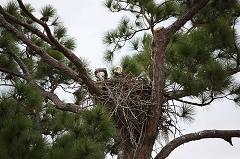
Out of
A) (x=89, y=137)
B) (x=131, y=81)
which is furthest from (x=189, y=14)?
(x=89, y=137)

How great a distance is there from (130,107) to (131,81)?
359mm

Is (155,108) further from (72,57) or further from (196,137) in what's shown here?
(72,57)

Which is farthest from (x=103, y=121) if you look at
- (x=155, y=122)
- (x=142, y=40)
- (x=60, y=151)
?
(x=142, y=40)

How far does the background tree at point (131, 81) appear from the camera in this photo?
3113 mm

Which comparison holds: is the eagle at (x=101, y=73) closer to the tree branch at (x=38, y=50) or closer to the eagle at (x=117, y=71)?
the eagle at (x=117, y=71)

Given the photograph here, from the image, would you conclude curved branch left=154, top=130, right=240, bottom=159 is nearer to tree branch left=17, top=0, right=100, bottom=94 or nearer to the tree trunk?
the tree trunk

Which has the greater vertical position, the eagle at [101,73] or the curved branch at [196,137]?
the eagle at [101,73]

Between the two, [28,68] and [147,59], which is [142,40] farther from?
[28,68]

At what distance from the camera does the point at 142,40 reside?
5316 millimetres

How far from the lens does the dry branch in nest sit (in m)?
3.78

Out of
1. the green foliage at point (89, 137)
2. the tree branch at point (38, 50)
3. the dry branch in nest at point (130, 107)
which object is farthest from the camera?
the dry branch in nest at point (130, 107)

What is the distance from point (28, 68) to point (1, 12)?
113cm

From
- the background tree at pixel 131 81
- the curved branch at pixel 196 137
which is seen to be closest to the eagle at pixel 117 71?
the background tree at pixel 131 81

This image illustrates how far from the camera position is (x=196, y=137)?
3.80 metres
